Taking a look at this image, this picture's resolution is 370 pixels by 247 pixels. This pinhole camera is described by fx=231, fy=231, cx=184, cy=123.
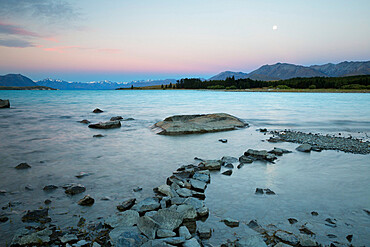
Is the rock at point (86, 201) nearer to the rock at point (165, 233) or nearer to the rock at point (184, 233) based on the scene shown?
the rock at point (165, 233)

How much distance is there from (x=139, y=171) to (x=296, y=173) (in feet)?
21.0

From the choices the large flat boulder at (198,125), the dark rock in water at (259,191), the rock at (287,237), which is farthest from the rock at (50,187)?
the large flat boulder at (198,125)

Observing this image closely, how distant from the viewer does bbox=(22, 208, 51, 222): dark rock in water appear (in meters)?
5.70

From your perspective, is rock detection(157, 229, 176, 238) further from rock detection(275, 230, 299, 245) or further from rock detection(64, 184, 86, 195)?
rock detection(64, 184, 86, 195)

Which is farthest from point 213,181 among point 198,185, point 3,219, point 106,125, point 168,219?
point 106,125

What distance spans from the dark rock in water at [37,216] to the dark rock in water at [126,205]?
173 cm

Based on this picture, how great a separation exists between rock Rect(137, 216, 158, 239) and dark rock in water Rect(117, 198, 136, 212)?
47.9 inches

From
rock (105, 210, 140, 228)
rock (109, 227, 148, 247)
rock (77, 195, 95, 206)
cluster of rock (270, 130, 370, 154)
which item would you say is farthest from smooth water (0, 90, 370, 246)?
rock (109, 227, 148, 247)

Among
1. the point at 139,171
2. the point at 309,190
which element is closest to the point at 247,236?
the point at 309,190

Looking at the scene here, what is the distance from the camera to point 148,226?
504 cm

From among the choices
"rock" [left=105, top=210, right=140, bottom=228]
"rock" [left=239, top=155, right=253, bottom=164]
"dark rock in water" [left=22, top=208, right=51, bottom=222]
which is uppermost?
"rock" [left=105, top=210, right=140, bottom=228]

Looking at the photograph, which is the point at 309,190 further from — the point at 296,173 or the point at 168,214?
the point at 168,214

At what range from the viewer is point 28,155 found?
39.2ft

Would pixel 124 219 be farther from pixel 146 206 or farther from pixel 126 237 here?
pixel 126 237
